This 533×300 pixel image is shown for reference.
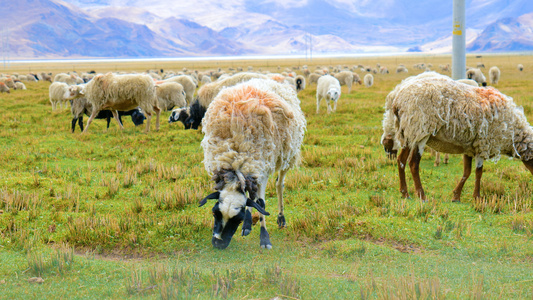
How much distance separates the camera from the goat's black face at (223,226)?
456cm

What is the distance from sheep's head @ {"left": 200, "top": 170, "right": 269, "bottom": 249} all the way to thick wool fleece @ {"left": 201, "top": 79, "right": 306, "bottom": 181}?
0.11 meters

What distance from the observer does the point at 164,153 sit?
11.0 metres

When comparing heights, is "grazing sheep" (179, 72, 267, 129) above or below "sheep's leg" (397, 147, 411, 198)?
above

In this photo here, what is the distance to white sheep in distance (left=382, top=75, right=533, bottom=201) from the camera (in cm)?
663

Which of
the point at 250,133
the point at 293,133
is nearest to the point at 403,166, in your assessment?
the point at 293,133

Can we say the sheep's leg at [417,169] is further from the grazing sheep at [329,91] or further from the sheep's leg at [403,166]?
the grazing sheep at [329,91]

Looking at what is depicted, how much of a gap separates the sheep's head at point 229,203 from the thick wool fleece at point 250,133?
0.11 meters

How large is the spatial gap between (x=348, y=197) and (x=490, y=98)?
2.75 m

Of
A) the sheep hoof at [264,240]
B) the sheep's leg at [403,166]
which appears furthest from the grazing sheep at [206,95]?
the sheep hoof at [264,240]

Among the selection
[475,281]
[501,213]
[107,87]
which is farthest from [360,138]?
[475,281]

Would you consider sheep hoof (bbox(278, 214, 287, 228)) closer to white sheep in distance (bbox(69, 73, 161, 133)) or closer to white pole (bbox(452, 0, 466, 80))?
white sheep in distance (bbox(69, 73, 161, 133))

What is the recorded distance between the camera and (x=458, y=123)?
261 inches

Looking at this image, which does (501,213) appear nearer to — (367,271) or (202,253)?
(367,271)

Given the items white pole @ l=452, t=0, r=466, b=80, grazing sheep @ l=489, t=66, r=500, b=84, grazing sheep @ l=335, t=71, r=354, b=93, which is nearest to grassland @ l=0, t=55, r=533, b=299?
white pole @ l=452, t=0, r=466, b=80
